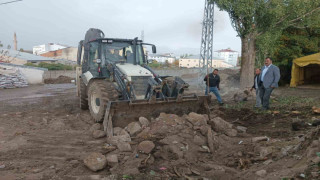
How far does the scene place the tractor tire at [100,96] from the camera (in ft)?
22.4

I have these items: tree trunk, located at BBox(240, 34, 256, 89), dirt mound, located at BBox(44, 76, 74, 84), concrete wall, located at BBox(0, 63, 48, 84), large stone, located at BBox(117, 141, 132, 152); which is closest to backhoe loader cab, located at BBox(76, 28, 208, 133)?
large stone, located at BBox(117, 141, 132, 152)

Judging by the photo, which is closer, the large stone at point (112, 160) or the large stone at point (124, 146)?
the large stone at point (112, 160)

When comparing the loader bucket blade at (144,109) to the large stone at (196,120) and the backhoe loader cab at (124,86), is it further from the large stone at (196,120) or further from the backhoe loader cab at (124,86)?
the large stone at (196,120)

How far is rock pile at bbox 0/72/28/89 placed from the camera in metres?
19.2

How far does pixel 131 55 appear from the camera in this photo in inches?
333

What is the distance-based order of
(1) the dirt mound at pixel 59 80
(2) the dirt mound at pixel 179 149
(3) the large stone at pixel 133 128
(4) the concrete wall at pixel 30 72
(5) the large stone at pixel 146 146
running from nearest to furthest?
(2) the dirt mound at pixel 179 149, (5) the large stone at pixel 146 146, (3) the large stone at pixel 133 128, (4) the concrete wall at pixel 30 72, (1) the dirt mound at pixel 59 80

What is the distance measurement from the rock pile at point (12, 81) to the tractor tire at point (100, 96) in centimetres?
1474

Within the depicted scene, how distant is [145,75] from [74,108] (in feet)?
13.2

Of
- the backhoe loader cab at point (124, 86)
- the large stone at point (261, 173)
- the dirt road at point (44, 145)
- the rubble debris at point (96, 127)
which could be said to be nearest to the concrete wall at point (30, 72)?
the dirt road at point (44, 145)

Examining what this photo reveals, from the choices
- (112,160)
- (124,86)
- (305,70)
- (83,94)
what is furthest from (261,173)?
(305,70)

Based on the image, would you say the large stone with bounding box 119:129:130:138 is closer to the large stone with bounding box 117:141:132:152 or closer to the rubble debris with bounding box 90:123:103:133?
the large stone with bounding box 117:141:132:152

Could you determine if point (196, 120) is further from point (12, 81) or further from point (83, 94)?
point (12, 81)

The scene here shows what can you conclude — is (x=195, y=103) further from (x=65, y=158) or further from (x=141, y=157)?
(x=65, y=158)

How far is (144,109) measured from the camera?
6.51 metres
